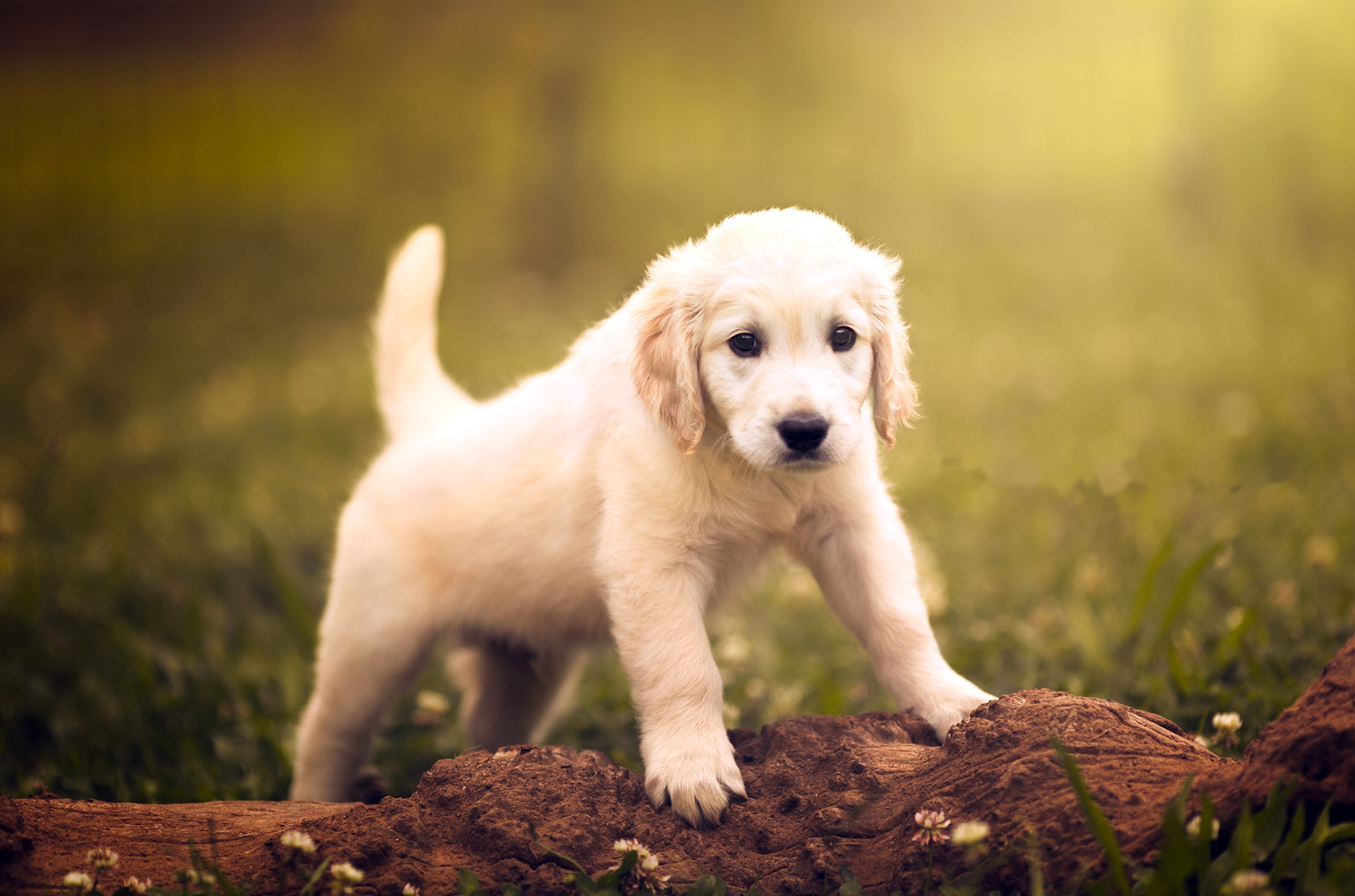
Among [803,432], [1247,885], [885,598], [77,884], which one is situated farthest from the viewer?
[885,598]

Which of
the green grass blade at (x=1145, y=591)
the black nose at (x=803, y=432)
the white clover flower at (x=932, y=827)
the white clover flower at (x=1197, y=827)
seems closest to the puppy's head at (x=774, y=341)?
the black nose at (x=803, y=432)

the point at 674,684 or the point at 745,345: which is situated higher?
the point at 745,345

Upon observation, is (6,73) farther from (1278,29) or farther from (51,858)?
(1278,29)

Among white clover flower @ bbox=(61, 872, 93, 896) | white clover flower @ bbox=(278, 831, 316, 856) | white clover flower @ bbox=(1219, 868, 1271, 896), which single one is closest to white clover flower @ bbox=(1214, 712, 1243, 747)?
white clover flower @ bbox=(1219, 868, 1271, 896)

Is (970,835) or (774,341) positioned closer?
(970,835)

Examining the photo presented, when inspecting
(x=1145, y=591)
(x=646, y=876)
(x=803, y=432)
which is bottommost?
(x=646, y=876)

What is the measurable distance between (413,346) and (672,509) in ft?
5.33

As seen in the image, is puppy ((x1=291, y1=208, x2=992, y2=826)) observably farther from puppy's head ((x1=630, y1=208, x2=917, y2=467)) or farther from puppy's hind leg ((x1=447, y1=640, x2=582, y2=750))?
puppy's hind leg ((x1=447, y1=640, x2=582, y2=750))

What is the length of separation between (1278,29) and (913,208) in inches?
152

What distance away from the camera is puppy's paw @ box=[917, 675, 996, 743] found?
2.49 metres

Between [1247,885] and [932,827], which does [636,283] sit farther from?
[1247,885]

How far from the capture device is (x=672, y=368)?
8.43 ft

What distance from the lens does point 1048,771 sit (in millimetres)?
2018

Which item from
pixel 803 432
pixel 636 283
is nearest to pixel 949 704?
pixel 803 432
